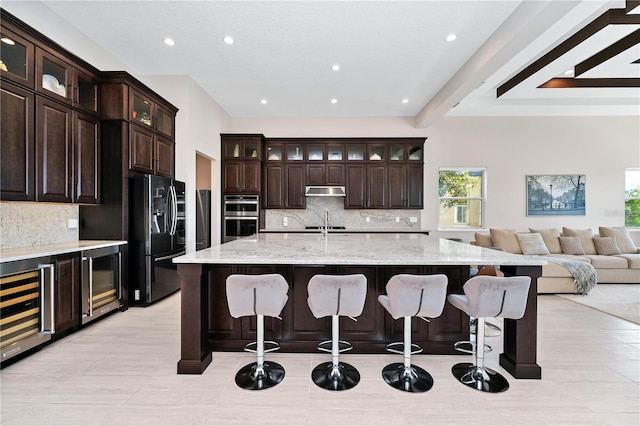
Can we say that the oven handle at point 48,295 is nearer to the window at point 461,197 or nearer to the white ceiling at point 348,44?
the white ceiling at point 348,44

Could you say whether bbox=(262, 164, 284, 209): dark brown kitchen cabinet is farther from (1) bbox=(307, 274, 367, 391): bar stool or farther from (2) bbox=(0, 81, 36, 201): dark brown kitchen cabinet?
(1) bbox=(307, 274, 367, 391): bar stool

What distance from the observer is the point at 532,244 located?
524cm

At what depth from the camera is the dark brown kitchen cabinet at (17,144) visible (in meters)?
2.40

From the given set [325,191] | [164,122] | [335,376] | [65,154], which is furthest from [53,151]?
[325,191]

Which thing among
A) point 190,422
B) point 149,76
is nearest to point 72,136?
point 149,76

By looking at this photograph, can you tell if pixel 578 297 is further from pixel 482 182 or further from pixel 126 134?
pixel 126 134

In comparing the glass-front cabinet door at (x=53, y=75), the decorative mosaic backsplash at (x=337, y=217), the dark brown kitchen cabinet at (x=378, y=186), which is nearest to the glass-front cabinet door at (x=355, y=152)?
the dark brown kitchen cabinet at (x=378, y=186)

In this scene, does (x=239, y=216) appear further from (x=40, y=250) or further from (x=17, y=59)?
(x=17, y=59)

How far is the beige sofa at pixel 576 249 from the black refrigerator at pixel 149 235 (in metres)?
5.36

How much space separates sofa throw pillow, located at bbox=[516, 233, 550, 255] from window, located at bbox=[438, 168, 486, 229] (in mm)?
1073

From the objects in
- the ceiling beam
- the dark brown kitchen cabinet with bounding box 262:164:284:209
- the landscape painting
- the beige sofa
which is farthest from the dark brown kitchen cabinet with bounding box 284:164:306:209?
the landscape painting

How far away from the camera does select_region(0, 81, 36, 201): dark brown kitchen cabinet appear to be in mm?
2402

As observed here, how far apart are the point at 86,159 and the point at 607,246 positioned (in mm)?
8405

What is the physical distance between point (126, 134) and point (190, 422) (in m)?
3.32
